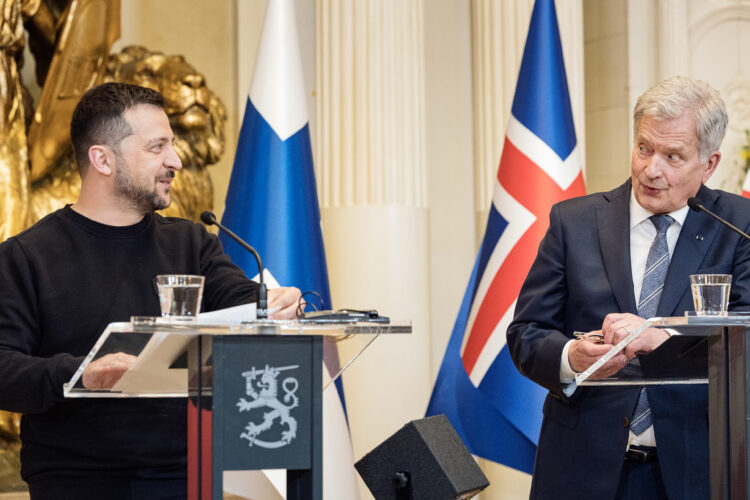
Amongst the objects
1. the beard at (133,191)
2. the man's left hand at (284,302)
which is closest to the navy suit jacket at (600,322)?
the man's left hand at (284,302)

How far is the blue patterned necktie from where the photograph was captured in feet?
8.26

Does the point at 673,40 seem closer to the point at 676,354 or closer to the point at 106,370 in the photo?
the point at 676,354

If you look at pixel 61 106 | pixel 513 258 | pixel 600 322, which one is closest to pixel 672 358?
pixel 600 322

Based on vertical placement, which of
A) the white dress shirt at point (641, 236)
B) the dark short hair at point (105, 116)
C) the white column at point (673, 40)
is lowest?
the white dress shirt at point (641, 236)

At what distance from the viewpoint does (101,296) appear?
2672 mm

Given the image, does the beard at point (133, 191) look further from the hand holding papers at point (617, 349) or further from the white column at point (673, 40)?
the white column at point (673, 40)

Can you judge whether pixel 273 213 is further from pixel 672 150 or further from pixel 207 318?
pixel 207 318

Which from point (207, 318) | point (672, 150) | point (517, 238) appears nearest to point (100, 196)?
point (207, 318)

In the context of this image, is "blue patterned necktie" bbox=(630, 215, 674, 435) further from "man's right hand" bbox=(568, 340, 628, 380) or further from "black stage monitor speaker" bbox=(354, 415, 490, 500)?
"black stage monitor speaker" bbox=(354, 415, 490, 500)

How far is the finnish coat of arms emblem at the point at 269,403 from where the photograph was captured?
1.92 meters

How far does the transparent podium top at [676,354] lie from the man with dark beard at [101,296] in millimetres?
758

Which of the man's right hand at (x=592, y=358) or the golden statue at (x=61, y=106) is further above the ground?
the golden statue at (x=61, y=106)

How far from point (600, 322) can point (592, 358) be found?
12.0 inches

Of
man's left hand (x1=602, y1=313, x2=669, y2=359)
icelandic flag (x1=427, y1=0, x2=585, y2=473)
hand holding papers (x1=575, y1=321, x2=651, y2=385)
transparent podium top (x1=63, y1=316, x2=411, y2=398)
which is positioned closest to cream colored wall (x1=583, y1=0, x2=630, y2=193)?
icelandic flag (x1=427, y1=0, x2=585, y2=473)
